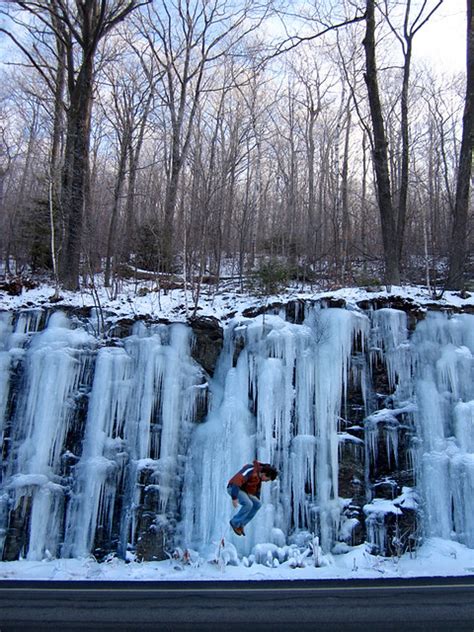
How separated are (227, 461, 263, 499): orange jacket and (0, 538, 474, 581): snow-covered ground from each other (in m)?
1.17

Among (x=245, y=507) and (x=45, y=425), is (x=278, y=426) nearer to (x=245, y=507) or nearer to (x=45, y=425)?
(x=245, y=507)

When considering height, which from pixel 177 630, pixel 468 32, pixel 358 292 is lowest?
pixel 177 630

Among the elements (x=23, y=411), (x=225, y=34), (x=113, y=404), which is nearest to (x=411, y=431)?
(x=113, y=404)

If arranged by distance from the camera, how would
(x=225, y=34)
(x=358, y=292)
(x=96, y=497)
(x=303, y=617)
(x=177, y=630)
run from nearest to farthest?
(x=177, y=630)
(x=303, y=617)
(x=96, y=497)
(x=358, y=292)
(x=225, y=34)

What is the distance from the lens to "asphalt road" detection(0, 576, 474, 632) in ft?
14.9

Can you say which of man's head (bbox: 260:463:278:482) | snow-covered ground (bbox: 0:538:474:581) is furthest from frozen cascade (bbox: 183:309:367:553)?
man's head (bbox: 260:463:278:482)

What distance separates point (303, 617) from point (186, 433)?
3920mm

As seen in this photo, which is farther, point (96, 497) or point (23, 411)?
point (23, 411)

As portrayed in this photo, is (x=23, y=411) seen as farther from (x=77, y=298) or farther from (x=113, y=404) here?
(x=77, y=298)

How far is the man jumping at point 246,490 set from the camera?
6.06 metres

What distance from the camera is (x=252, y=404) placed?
27.6 ft

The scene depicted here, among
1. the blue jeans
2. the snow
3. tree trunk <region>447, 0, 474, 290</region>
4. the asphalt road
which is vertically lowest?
the asphalt road

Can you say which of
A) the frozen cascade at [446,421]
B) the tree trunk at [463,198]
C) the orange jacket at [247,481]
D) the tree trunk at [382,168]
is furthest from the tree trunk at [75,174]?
the tree trunk at [463,198]

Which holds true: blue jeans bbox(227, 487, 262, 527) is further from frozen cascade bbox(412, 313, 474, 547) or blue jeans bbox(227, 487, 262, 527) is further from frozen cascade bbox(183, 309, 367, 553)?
frozen cascade bbox(412, 313, 474, 547)
